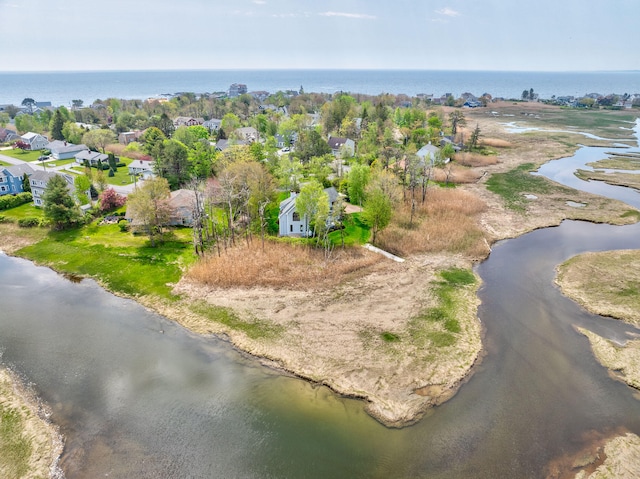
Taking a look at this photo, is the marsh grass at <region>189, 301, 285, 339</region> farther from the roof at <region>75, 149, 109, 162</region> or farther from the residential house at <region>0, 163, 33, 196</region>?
the roof at <region>75, 149, 109, 162</region>

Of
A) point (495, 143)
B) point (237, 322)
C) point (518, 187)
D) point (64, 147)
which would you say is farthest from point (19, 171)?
point (495, 143)

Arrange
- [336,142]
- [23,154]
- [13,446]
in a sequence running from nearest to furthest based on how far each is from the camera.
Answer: [13,446]
[23,154]
[336,142]

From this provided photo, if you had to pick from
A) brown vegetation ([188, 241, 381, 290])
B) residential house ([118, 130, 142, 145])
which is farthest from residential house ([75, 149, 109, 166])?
brown vegetation ([188, 241, 381, 290])

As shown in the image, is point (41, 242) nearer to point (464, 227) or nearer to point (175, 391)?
point (175, 391)

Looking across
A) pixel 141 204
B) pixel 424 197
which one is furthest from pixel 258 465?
pixel 424 197

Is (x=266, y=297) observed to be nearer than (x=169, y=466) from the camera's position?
No

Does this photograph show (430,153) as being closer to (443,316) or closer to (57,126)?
(443,316)
